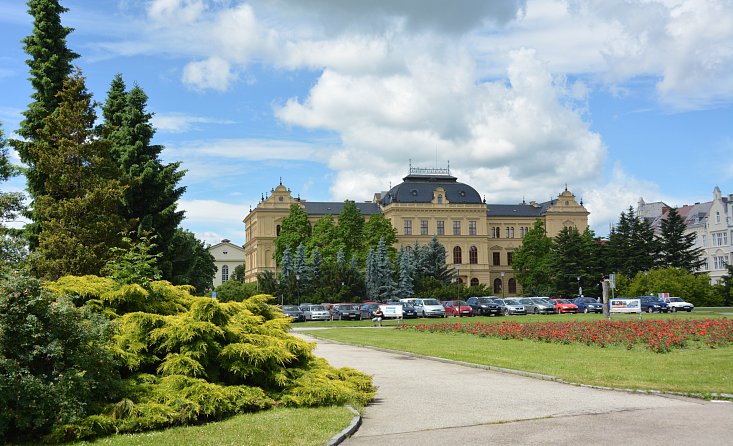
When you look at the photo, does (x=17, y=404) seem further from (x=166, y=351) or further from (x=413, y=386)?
(x=413, y=386)

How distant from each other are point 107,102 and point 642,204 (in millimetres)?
123846

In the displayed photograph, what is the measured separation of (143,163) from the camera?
36812mm

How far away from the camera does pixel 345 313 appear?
63.2 meters

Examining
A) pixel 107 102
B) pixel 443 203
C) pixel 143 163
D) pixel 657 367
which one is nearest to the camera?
pixel 657 367

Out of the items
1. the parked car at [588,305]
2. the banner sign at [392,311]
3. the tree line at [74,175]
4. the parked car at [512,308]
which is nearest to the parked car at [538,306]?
the parked car at [512,308]

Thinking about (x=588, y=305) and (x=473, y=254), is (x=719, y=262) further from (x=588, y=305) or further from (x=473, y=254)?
(x=588, y=305)

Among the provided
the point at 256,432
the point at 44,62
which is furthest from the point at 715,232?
the point at 256,432

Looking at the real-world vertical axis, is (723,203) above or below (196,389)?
above

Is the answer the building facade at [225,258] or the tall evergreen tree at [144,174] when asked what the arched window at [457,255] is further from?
the tall evergreen tree at [144,174]

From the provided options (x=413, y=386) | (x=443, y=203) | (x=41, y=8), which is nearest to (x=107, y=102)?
(x=41, y=8)

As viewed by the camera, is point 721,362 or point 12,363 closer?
point 12,363

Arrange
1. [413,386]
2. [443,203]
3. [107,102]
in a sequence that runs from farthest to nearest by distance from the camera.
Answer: [443,203] → [107,102] → [413,386]

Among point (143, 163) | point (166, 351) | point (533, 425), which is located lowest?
point (533, 425)

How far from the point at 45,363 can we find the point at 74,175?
1809 cm
